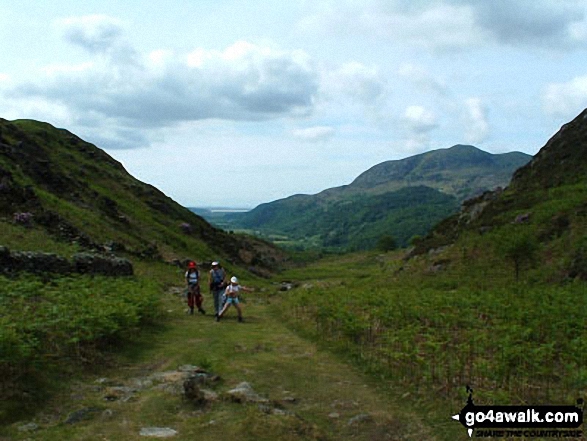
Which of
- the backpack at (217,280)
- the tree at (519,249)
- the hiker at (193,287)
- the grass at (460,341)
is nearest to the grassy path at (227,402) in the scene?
the grass at (460,341)

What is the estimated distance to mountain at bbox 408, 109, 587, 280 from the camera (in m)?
32.8

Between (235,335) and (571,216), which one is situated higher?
(571,216)

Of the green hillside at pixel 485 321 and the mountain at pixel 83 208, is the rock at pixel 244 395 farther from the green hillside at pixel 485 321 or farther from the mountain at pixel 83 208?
the mountain at pixel 83 208

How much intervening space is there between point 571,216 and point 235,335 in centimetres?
2897

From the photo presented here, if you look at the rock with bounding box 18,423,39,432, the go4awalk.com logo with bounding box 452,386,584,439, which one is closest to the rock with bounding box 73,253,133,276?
the rock with bounding box 18,423,39,432

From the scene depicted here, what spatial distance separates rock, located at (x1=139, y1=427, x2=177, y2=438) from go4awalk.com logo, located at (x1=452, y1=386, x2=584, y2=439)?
5411mm

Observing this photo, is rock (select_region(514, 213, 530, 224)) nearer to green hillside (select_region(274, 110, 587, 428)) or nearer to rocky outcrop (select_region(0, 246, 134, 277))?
green hillside (select_region(274, 110, 587, 428))

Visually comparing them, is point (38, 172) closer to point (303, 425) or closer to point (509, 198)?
point (509, 198)

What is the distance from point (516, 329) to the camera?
13.8 m

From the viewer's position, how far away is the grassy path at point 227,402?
9242 mm

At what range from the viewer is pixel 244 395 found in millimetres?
11078

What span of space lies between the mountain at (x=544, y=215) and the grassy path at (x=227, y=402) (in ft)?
70.2

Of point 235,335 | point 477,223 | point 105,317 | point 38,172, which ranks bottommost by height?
point 235,335

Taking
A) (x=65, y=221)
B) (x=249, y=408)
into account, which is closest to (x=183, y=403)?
(x=249, y=408)
